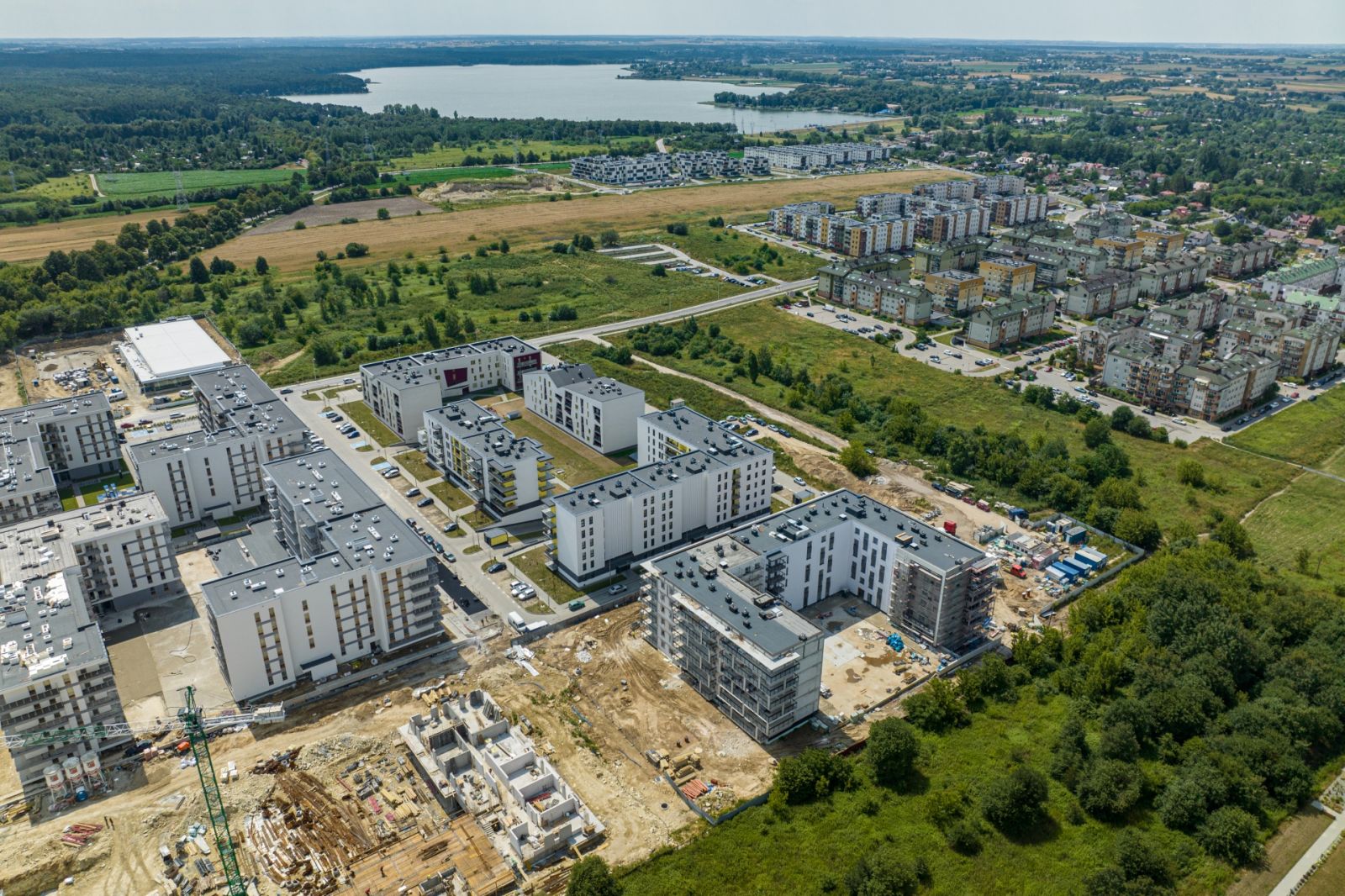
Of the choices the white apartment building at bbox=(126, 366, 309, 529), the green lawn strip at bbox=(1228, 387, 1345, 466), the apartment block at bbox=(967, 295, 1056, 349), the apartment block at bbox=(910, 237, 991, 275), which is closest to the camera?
the white apartment building at bbox=(126, 366, 309, 529)

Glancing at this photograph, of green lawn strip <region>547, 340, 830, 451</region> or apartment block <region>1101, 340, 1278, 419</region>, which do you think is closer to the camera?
apartment block <region>1101, 340, 1278, 419</region>

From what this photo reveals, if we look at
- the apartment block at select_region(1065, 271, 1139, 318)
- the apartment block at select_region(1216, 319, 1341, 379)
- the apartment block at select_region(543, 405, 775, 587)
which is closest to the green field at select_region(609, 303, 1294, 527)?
the apartment block at select_region(543, 405, 775, 587)

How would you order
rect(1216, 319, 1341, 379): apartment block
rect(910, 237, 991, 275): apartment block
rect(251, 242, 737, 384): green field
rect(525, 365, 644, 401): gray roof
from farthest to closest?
rect(910, 237, 991, 275): apartment block, rect(251, 242, 737, 384): green field, rect(1216, 319, 1341, 379): apartment block, rect(525, 365, 644, 401): gray roof

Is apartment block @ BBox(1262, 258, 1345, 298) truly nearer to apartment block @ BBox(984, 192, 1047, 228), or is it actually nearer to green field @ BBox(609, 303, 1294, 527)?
green field @ BBox(609, 303, 1294, 527)

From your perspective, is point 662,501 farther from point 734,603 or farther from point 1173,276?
point 1173,276

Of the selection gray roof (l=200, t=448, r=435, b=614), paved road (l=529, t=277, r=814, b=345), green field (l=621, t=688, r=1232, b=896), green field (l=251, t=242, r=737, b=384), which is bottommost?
green field (l=621, t=688, r=1232, b=896)

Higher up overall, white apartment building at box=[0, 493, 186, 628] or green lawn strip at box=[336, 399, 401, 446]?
white apartment building at box=[0, 493, 186, 628]
